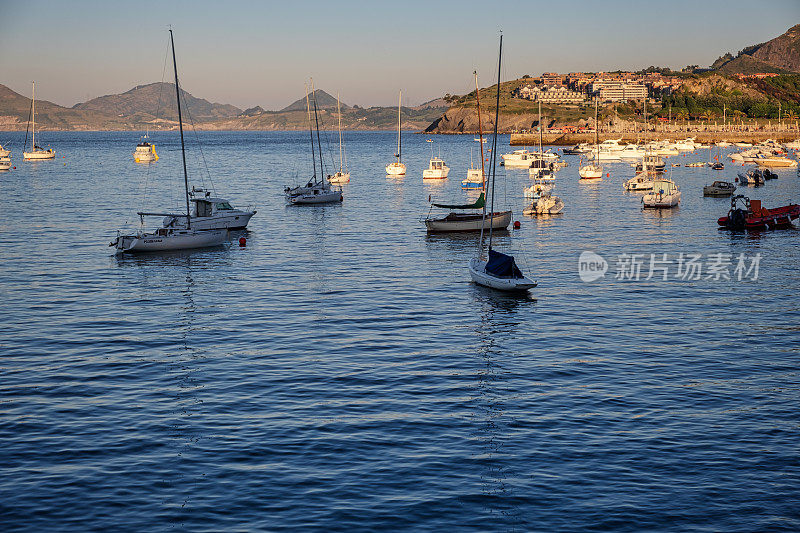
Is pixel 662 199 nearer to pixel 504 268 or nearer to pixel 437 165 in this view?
pixel 504 268

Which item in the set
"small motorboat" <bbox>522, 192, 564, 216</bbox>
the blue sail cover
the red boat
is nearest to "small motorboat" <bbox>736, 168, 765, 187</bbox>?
the red boat

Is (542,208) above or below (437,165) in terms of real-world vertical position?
below

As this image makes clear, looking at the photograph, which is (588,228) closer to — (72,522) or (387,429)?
(387,429)

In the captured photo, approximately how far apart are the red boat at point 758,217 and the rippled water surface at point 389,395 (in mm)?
9682

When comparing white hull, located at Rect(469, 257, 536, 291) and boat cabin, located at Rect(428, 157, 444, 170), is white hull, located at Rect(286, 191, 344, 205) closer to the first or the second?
boat cabin, located at Rect(428, 157, 444, 170)

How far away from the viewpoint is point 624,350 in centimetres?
3459

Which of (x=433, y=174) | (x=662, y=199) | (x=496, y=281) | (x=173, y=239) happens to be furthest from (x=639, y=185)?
(x=496, y=281)

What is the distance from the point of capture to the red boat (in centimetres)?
7062

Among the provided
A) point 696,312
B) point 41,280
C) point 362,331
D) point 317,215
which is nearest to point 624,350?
point 696,312

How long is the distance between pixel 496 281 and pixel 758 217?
36192 mm

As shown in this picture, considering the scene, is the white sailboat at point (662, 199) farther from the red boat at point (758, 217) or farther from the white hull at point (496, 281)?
the white hull at point (496, 281)

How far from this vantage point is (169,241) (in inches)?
2430

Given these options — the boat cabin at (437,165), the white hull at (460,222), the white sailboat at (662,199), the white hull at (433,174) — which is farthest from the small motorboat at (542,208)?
the boat cabin at (437,165)

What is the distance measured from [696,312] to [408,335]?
15.1 meters
